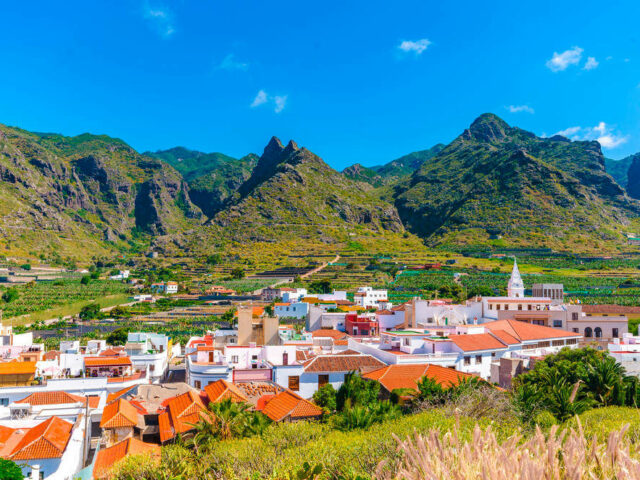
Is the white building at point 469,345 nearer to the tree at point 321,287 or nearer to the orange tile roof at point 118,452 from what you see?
the orange tile roof at point 118,452

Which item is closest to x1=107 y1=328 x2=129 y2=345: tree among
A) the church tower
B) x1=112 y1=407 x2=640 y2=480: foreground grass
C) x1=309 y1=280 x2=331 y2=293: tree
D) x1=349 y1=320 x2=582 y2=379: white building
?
x1=349 y1=320 x2=582 y2=379: white building

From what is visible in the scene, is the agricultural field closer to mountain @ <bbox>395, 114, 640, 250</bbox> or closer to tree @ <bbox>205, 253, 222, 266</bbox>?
tree @ <bbox>205, 253, 222, 266</bbox>

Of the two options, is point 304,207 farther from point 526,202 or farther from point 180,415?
point 180,415

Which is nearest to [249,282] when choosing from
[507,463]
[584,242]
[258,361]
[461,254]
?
[461,254]

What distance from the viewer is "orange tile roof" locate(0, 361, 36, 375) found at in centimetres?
3049

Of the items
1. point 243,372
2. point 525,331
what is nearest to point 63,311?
point 243,372

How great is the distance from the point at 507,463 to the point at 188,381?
84.1 ft

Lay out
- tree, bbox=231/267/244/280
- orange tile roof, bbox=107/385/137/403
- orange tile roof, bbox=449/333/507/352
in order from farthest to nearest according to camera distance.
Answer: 1. tree, bbox=231/267/244/280
2. orange tile roof, bbox=449/333/507/352
3. orange tile roof, bbox=107/385/137/403

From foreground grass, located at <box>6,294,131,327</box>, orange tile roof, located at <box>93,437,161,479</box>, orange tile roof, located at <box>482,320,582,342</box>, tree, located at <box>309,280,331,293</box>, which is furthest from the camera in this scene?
tree, located at <box>309,280,331,293</box>

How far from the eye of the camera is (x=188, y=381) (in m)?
29.6

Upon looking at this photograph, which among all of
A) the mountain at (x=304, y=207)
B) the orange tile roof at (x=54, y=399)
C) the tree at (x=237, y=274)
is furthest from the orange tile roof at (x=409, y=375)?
the mountain at (x=304, y=207)

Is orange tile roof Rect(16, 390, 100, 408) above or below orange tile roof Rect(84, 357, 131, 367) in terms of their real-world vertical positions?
below

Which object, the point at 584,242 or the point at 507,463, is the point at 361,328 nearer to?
the point at 507,463

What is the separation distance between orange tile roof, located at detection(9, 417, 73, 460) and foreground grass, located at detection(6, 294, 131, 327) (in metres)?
58.5
